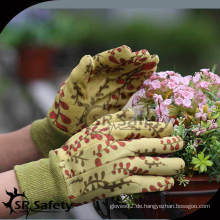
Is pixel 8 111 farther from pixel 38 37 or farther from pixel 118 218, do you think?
pixel 118 218

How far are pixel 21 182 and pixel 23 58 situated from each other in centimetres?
425

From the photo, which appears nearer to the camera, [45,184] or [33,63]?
[45,184]

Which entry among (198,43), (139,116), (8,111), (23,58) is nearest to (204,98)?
(139,116)

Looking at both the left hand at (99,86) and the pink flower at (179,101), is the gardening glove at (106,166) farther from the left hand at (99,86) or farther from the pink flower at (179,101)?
the left hand at (99,86)

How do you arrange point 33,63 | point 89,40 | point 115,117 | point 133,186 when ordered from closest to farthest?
point 133,186
point 115,117
point 33,63
point 89,40

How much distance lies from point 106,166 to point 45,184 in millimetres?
181

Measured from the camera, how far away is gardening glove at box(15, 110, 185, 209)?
2.87ft

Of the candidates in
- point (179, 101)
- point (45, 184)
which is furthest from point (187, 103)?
point (45, 184)

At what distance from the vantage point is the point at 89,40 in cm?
611

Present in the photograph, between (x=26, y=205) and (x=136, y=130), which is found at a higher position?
(x=136, y=130)

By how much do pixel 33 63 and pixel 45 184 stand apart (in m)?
4.24

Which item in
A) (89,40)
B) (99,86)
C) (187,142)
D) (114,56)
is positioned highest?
(114,56)

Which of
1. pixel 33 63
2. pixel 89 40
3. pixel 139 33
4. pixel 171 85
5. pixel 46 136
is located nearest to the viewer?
pixel 171 85

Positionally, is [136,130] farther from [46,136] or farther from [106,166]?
[46,136]
